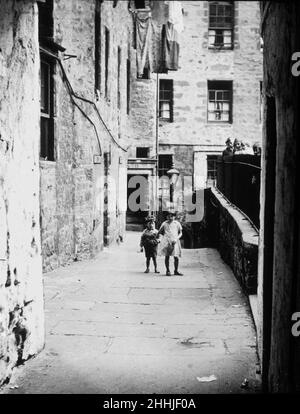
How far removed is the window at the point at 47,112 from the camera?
34.4 feet

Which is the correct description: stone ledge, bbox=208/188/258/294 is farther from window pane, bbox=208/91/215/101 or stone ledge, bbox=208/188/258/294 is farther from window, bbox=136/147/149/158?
window pane, bbox=208/91/215/101

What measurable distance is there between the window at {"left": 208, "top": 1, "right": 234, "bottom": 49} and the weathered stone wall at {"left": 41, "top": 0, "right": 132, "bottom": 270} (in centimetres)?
1163

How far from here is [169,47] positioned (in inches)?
790

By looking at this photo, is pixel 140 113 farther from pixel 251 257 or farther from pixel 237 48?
pixel 251 257

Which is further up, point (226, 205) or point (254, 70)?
point (254, 70)

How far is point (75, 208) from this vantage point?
12.2 m

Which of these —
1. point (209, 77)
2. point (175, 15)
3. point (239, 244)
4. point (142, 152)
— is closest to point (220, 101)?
point (209, 77)

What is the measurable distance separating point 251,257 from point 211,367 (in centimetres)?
251

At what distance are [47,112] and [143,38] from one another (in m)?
9.43

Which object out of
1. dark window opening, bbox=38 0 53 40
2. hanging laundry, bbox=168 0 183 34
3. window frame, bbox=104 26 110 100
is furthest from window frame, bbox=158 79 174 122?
dark window opening, bbox=38 0 53 40

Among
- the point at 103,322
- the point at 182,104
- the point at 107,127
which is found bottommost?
the point at 103,322

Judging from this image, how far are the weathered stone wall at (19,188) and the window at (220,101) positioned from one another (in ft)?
70.6

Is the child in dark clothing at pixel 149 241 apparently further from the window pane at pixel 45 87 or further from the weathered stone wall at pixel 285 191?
the weathered stone wall at pixel 285 191
